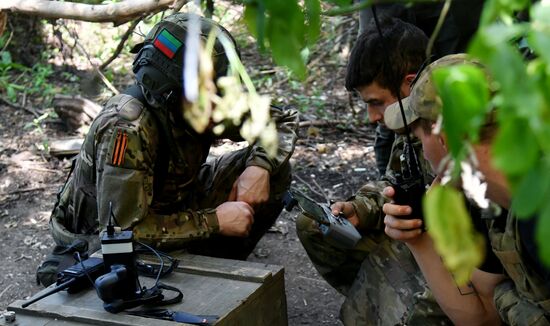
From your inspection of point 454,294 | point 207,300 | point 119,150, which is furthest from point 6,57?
point 454,294

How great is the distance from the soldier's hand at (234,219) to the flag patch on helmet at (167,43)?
31.6 inches

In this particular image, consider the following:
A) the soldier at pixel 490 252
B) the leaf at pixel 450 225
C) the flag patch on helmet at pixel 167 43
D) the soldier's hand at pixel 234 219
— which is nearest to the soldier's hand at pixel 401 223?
the soldier at pixel 490 252

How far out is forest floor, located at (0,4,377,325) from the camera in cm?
483

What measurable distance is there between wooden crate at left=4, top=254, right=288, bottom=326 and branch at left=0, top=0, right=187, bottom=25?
3.71ft

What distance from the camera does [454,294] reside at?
3.17 metres

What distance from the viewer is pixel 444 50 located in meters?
5.14

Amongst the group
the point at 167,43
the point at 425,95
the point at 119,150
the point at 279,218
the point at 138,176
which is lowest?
the point at 279,218

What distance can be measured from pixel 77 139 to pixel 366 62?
330 cm

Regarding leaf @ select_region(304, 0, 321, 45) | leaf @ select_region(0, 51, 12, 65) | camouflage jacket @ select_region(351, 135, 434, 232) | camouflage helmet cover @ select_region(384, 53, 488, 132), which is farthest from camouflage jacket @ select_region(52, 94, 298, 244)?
leaf @ select_region(0, 51, 12, 65)

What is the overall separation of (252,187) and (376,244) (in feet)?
2.39

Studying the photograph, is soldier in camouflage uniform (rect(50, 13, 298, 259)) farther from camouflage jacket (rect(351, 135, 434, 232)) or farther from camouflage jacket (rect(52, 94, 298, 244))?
camouflage jacket (rect(351, 135, 434, 232))

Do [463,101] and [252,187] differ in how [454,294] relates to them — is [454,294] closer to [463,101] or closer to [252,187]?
[252,187]

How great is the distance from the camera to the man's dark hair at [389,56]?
13.3 ft

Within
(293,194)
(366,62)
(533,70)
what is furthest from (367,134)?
(533,70)
